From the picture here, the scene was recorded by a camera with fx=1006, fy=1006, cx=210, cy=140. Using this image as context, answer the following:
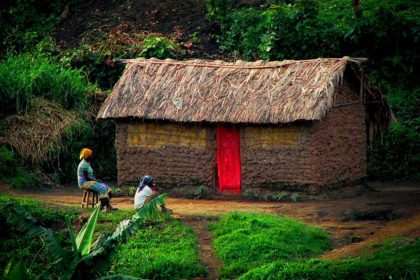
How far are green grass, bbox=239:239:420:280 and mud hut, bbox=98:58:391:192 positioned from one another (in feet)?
17.0

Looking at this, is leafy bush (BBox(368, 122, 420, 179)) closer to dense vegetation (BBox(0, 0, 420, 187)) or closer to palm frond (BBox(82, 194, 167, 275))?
dense vegetation (BBox(0, 0, 420, 187))

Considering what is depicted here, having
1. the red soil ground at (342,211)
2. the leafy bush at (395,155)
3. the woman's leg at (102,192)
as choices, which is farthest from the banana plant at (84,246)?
the leafy bush at (395,155)

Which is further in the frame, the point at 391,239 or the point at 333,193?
the point at 333,193

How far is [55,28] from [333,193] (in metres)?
13.9

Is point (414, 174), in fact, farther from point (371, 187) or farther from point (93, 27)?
point (93, 27)

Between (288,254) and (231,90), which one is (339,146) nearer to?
(231,90)

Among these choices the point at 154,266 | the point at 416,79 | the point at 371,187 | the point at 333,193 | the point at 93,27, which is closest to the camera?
the point at 154,266

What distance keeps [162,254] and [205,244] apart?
121cm

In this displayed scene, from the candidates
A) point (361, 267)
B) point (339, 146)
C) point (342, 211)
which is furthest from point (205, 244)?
point (339, 146)

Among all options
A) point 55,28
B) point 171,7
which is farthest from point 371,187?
point 55,28

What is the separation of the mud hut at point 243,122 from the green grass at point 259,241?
2477 millimetres

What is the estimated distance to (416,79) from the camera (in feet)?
81.1

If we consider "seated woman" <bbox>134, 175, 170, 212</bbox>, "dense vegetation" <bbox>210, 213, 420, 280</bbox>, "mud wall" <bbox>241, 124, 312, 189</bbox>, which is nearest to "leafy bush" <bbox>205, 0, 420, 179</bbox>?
"mud wall" <bbox>241, 124, 312, 189</bbox>

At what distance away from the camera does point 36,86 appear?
904 inches
